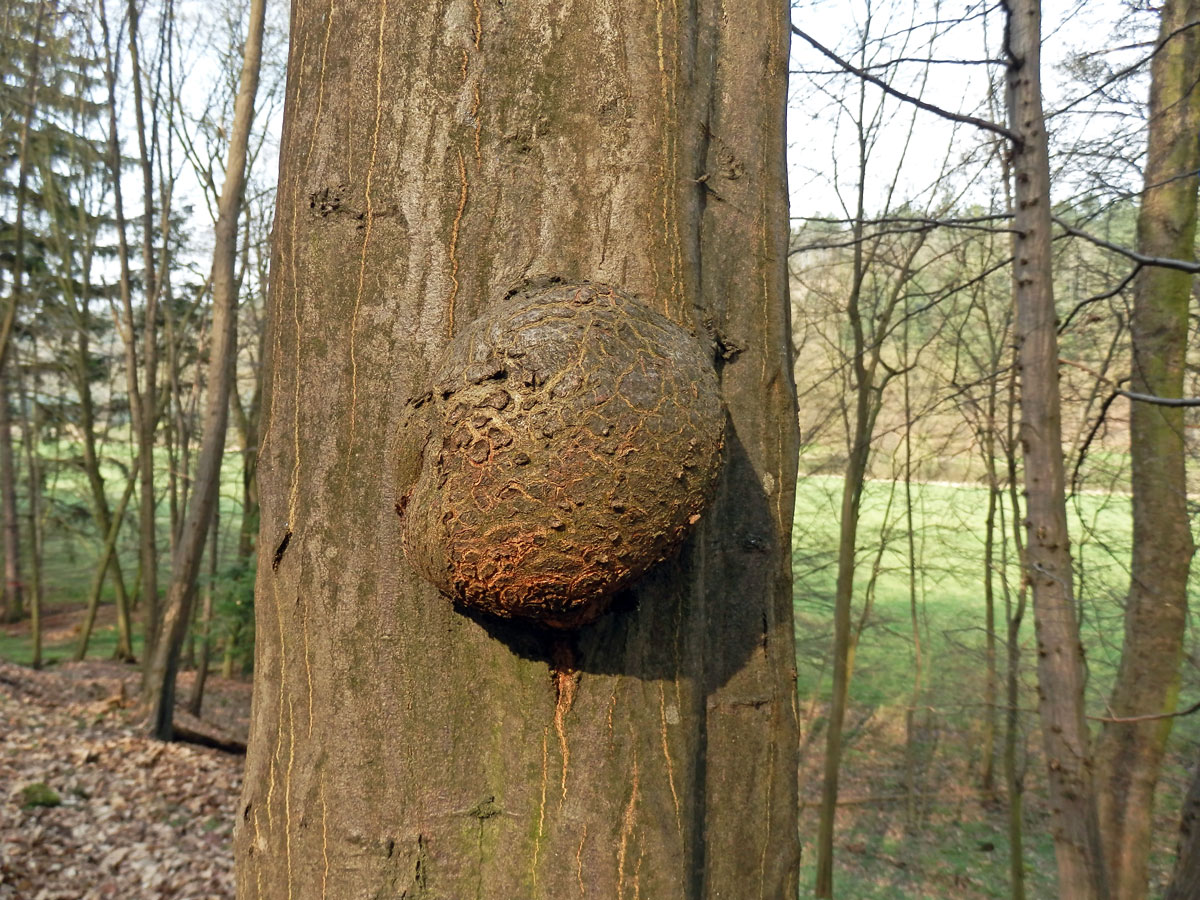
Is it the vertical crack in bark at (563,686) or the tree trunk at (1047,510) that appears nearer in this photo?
the vertical crack in bark at (563,686)

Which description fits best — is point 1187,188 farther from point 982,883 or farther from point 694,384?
point 982,883

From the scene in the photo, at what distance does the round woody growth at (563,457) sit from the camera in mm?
1085

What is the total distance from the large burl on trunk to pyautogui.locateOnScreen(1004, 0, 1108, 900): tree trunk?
2.68m

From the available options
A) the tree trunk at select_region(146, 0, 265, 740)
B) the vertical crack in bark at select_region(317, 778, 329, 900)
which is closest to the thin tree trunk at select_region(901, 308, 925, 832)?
the tree trunk at select_region(146, 0, 265, 740)

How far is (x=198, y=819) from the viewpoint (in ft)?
22.5

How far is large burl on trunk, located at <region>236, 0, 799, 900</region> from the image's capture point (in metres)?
1.14

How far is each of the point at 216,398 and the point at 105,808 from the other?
365 cm

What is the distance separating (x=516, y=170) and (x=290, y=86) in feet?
1.61

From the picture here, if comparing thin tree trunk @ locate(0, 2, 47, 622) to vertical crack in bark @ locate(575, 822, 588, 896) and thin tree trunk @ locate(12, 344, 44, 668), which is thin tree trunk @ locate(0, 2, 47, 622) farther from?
vertical crack in bark @ locate(575, 822, 588, 896)

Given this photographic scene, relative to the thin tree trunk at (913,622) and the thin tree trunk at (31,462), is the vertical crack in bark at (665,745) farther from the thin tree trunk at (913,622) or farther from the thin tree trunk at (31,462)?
the thin tree trunk at (31,462)

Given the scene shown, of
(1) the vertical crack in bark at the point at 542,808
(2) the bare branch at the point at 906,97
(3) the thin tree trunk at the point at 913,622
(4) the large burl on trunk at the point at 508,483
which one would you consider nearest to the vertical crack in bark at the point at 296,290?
(4) the large burl on trunk at the point at 508,483

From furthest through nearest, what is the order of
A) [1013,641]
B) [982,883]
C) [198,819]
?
[982,883], [1013,641], [198,819]

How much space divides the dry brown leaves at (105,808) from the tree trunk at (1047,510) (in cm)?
498

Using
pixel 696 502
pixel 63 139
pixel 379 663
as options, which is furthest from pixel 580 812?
pixel 63 139
